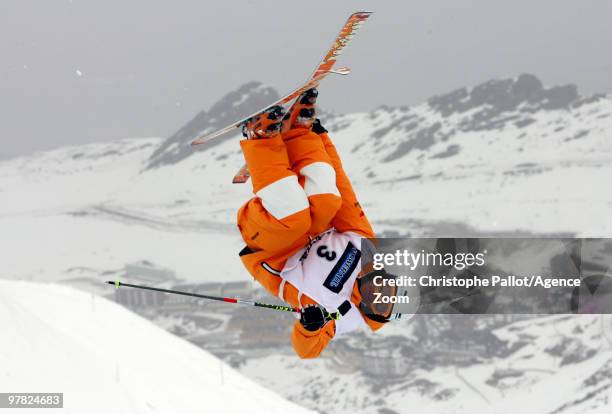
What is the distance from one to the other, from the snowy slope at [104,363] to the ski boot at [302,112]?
2456 millimetres

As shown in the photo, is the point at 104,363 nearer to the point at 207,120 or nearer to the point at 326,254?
the point at 326,254

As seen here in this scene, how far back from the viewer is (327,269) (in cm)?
450

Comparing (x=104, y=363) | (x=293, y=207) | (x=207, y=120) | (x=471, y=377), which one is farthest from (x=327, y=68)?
(x=207, y=120)

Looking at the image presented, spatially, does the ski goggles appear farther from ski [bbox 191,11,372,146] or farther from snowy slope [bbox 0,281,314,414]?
snowy slope [bbox 0,281,314,414]

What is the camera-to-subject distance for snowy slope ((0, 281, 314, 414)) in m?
4.23

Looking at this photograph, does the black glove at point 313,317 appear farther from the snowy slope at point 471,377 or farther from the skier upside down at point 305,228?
the snowy slope at point 471,377

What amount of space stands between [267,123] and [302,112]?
1.37ft

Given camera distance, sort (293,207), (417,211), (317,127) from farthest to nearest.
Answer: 1. (417,211)
2. (317,127)
3. (293,207)

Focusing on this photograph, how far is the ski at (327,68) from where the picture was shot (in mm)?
4301

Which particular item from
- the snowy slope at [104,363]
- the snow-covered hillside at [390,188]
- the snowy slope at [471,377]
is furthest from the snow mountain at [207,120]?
the snowy slope at [104,363]

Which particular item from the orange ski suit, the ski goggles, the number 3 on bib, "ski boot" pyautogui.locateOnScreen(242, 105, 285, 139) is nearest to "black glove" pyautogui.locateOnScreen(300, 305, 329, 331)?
the orange ski suit

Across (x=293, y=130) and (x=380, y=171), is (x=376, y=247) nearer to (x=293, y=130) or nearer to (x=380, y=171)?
(x=293, y=130)

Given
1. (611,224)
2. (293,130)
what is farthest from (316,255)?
(611,224)

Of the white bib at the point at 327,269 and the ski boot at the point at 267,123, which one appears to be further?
the white bib at the point at 327,269
